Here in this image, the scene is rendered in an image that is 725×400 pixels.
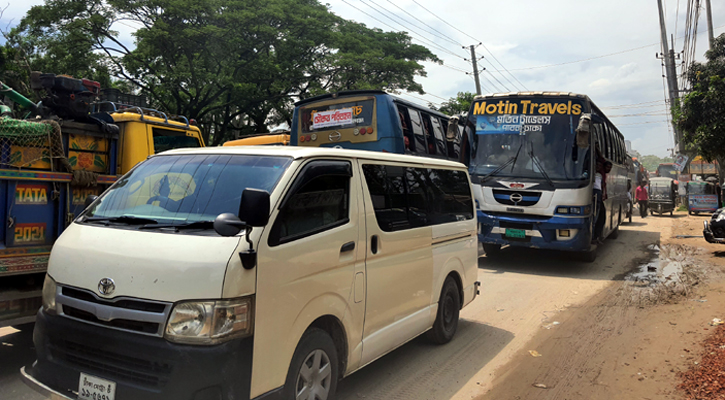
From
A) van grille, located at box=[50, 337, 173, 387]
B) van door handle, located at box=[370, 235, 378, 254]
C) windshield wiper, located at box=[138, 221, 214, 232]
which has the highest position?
windshield wiper, located at box=[138, 221, 214, 232]

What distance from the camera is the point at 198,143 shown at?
24.3ft

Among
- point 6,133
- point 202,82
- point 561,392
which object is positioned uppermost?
point 202,82

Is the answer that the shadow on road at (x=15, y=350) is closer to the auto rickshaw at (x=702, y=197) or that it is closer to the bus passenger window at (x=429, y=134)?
the bus passenger window at (x=429, y=134)

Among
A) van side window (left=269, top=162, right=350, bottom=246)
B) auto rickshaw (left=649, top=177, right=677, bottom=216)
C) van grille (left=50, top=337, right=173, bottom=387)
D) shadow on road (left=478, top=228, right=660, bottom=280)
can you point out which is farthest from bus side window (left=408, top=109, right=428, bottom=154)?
auto rickshaw (left=649, top=177, right=677, bottom=216)

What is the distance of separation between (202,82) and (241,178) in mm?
23072

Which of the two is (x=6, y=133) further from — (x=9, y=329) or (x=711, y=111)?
(x=711, y=111)

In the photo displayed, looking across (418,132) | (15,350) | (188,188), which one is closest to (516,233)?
(418,132)

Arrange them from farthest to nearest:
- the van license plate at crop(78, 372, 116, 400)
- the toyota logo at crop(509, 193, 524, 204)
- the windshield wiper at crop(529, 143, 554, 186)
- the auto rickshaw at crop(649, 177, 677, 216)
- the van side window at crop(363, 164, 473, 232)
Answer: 1. the auto rickshaw at crop(649, 177, 677, 216)
2. the toyota logo at crop(509, 193, 524, 204)
3. the windshield wiper at crop(529, 143, 554, 186)
4. the van side window at crop(363, 164, 473, 232)
5. the van license plate at crop(78, 372, 116, 400)

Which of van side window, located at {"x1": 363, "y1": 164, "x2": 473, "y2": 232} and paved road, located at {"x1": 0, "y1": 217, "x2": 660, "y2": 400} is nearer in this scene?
van side window, located at {"x1": 363, "y1": 164, "x2": 473, "y2": 232}

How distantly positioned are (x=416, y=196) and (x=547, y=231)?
19.3 ft

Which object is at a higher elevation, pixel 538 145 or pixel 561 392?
pixel 538 145

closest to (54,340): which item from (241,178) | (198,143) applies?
(241,178)

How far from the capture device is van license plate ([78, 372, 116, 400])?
278 centimetres

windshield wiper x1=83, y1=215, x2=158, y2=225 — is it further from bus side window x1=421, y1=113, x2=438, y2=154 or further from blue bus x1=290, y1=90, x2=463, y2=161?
bus side window x1=421, y1=113, x2=438, y2=154
